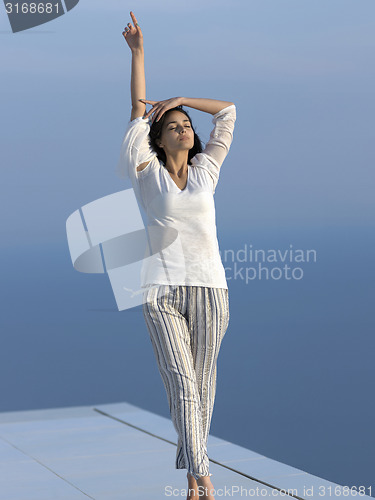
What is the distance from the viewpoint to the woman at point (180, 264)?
2590 mm

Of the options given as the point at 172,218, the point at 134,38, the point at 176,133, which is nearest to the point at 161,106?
the point at 176,133

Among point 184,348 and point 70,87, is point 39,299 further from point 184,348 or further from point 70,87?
point 184,348

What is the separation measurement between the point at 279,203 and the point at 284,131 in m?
0.78

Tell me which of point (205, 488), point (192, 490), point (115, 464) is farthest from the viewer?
point (115, 464)

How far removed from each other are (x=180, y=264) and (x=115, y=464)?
4.16 feet

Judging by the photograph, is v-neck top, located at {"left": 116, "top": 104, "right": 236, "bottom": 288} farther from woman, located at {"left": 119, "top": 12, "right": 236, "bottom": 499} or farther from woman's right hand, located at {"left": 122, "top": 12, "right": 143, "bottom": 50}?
woman's right hand, located at {"left": 122, "top": 12, "right": 143, "bottom": 50}

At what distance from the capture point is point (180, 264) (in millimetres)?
2600

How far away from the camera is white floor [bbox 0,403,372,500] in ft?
10.2

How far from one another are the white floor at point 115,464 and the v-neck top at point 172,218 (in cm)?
88

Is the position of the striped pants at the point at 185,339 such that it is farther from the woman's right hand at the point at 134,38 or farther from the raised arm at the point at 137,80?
the woman's right hand at the point at 134,38

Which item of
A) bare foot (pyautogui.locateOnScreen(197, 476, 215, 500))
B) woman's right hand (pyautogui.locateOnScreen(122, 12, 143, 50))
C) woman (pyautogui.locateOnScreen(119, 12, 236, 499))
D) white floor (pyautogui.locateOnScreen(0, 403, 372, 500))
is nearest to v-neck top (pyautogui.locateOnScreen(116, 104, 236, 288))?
woman (pyautogui.locateOnScreen(119, 12, 236, 499))

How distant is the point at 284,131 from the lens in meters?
8.90

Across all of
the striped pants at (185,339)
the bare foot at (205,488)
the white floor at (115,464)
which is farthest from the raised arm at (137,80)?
the white floor at (115,464)

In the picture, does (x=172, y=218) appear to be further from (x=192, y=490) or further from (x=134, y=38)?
(x=192, y=490)
